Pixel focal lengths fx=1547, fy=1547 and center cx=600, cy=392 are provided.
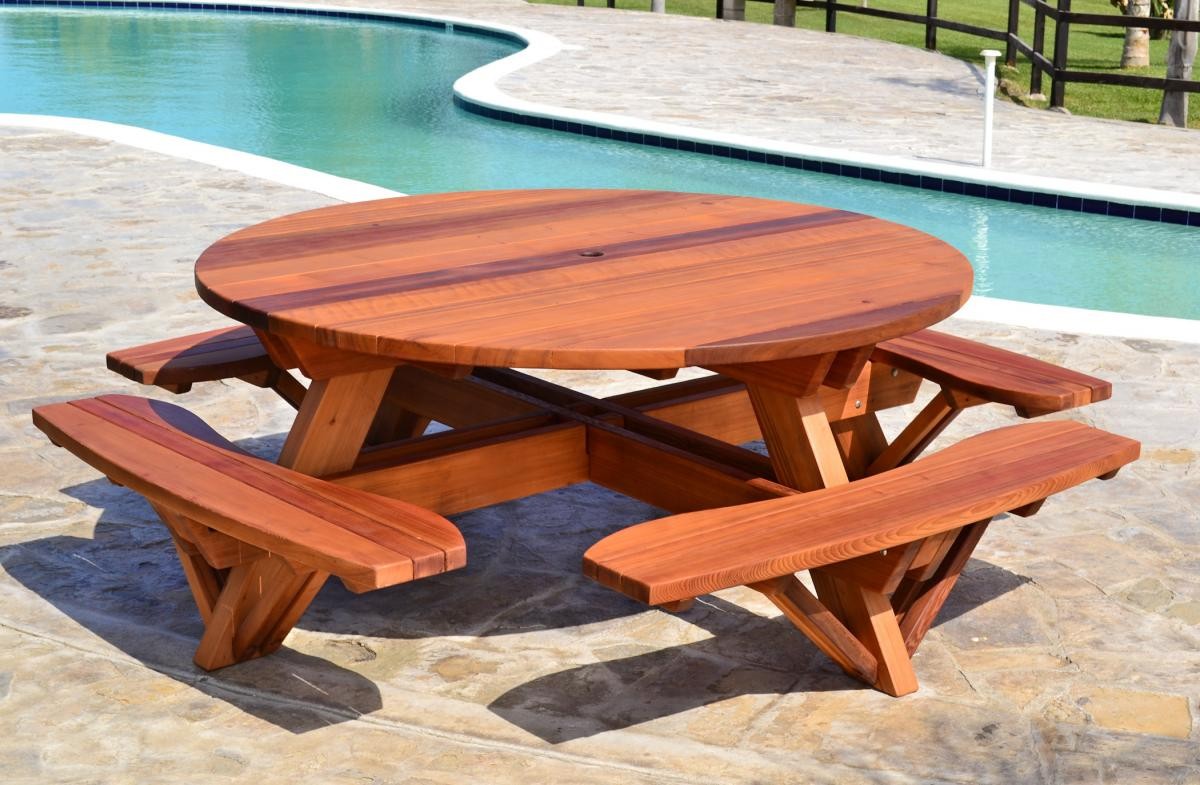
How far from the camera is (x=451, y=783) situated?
10.0 ft

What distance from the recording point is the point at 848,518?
121 inches

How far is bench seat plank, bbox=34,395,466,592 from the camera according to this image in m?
2.92

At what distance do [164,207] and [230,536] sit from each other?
582 cm

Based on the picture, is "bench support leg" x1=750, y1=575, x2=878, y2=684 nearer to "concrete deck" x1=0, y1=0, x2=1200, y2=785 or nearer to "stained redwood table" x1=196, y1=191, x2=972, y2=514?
"concrete deck" x1=0, y1=0, x2=1200, y2=785

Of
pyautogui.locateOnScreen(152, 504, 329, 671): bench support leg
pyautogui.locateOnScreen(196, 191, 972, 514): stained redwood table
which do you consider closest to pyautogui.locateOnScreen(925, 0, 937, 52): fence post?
pyautogui.locateOnScreen(196, 191, 972, 514): stained redwood table

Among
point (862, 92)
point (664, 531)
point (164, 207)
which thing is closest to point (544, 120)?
point (862, 92)

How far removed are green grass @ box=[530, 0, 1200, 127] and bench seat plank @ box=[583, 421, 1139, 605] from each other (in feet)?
41.9

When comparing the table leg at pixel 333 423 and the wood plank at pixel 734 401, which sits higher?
the table leg at pixel 333 423

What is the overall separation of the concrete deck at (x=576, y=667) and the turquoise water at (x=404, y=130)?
3.63 m

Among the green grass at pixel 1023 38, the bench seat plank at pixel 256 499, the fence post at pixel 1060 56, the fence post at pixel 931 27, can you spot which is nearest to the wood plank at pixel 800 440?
the bench seat plank at pixel 256 499

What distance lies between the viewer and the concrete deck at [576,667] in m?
3.15

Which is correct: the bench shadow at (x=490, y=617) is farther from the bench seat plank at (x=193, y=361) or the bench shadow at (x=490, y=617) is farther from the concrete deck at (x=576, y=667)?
the bench seat plank at (x=193, y=361)

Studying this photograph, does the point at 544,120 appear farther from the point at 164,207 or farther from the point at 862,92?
the point at 164,207

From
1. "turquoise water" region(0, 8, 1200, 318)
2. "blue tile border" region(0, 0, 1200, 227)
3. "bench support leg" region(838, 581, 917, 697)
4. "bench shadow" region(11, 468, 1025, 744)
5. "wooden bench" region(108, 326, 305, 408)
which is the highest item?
"wooden bench" region(108, 326, 305, 408)
